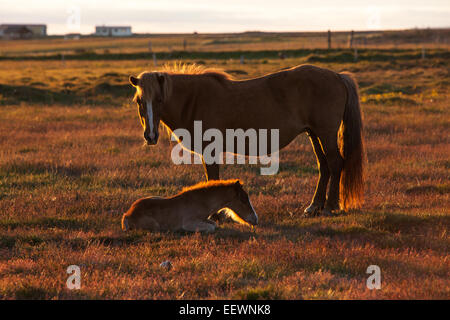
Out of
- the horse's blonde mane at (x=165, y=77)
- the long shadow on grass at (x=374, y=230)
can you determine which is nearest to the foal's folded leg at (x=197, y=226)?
the long shadow on grass at (x=374, y=230)

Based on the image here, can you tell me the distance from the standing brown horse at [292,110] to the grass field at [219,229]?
0.71 m

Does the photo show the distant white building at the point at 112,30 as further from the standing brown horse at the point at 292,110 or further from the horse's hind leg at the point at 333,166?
the horse's hind leg at the point at 333,166

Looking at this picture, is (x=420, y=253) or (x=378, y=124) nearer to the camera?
(x=420, y=253)

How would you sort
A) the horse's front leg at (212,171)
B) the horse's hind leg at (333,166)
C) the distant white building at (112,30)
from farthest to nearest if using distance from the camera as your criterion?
the distant white building at (112,30)
the horse's hind leg at (333,166)
the horse's front leg at (212,171)

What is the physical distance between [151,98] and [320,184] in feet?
11.3

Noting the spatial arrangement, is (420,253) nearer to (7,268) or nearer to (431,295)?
(431,295)

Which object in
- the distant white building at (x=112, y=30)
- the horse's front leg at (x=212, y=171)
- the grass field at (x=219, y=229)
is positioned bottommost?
the grass field at (x=219, y=229)

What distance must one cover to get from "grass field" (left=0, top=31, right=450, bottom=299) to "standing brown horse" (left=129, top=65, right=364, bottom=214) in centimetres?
71

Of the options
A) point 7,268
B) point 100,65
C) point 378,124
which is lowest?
point 7,268

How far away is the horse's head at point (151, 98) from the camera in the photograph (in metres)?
7.91

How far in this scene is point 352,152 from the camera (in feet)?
30.0

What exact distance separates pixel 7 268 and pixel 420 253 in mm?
5304

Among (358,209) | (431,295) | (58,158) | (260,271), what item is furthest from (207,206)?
(58,158)

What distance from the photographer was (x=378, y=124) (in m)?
17.8
